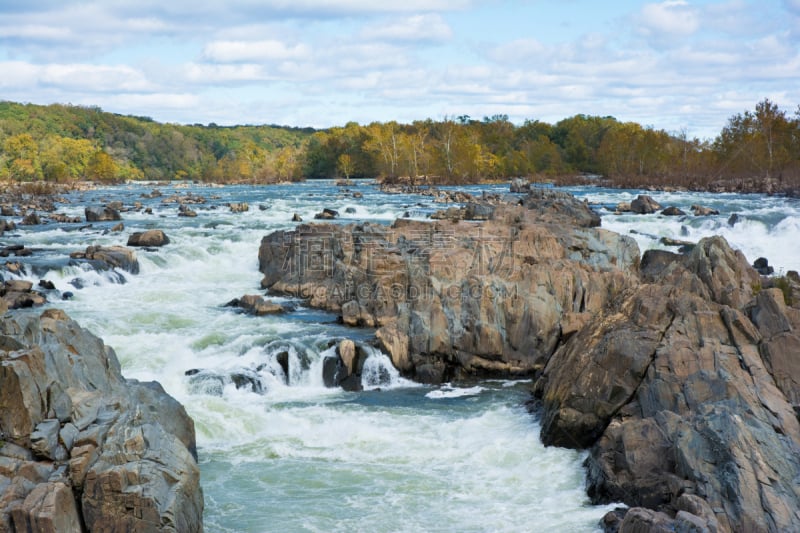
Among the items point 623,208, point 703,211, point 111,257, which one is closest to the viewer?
point 111,257

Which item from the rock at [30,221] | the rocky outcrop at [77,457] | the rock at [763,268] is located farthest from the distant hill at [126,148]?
the rocky outcrop at [77,457]

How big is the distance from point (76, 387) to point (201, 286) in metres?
16.2

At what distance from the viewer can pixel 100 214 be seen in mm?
42188

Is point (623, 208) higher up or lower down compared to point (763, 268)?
higher up

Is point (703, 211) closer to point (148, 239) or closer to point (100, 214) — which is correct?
point (148, 239)

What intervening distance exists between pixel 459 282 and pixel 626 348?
261 inches

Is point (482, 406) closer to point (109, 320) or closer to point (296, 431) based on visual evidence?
point (296, 431)

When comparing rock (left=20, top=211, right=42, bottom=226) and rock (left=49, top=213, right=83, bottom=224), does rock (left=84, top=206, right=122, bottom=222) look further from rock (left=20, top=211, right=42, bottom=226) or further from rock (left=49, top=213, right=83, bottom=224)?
rock (left=20, top=211, right=42, bottom=226)

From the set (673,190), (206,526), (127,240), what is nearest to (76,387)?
(206,526)

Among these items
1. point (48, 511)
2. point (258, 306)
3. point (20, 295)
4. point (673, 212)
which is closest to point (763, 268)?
point (673, 212)

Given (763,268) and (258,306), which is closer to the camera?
(258,306)

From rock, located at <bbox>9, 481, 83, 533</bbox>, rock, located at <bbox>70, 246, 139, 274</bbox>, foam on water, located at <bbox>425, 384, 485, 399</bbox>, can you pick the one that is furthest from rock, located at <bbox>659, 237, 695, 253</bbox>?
rock, located at <bbox>9, 481, 83, 533</bbox>

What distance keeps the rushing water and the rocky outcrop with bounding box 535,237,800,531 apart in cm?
72

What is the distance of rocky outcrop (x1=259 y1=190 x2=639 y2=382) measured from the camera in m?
17.3
